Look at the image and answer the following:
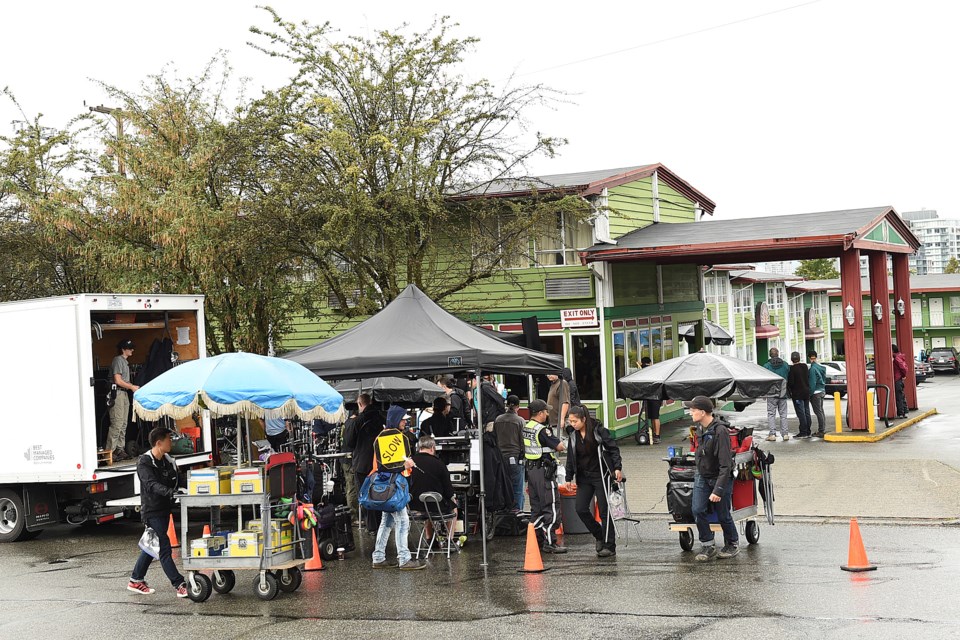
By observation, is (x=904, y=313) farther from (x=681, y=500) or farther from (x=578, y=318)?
(x=681, y=500)

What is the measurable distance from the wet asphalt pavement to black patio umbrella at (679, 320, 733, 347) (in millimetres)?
15337

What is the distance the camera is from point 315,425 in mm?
16062

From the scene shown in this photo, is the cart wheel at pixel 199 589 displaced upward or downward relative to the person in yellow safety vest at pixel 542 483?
downward

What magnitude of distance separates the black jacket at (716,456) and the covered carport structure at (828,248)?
1122cm

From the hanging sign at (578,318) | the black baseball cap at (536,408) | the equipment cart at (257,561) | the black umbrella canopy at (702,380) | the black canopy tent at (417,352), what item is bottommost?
the equipment cart at (257,561)

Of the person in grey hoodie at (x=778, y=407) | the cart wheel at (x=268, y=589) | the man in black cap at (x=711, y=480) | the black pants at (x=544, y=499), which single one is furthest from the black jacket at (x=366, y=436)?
the person in grey hoodie at (x=778, y=407)

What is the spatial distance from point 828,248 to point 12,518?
1618 cm

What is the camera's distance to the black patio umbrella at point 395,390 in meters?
19.5

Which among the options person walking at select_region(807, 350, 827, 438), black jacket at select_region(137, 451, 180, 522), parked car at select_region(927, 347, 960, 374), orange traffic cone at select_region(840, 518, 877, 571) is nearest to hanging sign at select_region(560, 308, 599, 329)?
person walking at select_region(807, 350, 827, 438)

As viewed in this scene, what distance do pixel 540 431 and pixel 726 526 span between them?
237 cm

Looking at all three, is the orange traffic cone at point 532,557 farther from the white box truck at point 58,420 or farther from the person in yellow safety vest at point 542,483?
the white box truck at point 58,420

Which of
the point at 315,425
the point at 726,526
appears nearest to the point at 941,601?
the point at 726,526

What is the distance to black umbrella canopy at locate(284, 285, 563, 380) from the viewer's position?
11.9m

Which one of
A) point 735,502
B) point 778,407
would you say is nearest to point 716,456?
point 735,502
